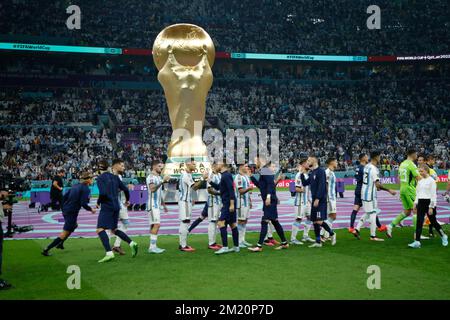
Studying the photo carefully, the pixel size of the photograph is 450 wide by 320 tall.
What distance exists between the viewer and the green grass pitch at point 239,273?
773cm

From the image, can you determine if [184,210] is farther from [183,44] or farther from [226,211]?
[183,44]

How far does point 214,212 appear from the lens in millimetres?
12305

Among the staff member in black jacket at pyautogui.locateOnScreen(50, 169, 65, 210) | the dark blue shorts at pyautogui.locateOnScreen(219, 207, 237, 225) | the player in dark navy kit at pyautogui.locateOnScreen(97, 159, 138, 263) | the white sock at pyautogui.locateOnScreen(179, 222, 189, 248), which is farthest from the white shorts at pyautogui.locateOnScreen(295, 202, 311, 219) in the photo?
the staff member in black jacket at pyautogui.locateOnScreen(50, 169, 65, 210)

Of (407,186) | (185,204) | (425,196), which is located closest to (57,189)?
(185,204)

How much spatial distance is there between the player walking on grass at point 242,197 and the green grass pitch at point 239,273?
1030 millimetres

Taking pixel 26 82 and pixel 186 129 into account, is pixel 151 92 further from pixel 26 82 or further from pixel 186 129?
pixel 186 129

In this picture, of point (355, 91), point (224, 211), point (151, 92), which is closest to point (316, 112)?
point (355, 91)

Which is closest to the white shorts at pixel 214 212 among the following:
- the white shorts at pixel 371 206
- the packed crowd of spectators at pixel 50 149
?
the white shorts at pixel 371 206

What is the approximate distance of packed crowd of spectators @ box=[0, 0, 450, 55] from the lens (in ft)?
147

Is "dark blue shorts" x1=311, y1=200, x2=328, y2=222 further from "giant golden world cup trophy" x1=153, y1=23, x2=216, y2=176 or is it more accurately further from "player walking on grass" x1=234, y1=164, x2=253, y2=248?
"giant golden world cup trophy" x1=153, y1=23, x2=216, y2=176

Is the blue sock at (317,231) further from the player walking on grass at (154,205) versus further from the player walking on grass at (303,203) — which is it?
the player walking on grass at (154,205)

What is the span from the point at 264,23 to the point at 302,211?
139ft

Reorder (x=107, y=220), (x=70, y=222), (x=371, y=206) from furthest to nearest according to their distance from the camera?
(x=371, y=206) → (x=70, y=222) → (x=107, y=220)
